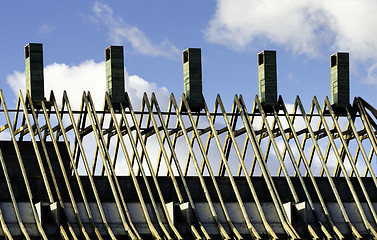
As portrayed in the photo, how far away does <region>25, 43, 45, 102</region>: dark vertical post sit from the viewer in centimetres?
9032

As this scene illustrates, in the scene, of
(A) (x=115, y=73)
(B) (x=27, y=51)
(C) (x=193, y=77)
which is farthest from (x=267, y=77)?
(B) (x=27, y=51)

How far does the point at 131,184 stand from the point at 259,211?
393 inches

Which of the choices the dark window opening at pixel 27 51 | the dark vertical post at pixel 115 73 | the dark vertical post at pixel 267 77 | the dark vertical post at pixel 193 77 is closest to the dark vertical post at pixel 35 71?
the dark window opening at pixel 27 51

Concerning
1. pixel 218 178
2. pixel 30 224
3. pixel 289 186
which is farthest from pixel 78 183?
pixel 289 186

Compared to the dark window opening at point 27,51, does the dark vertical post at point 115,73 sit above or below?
below

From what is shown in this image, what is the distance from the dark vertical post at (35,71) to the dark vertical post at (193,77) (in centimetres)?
1255

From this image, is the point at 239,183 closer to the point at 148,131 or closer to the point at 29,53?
the point at 148,131

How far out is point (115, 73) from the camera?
92750mm

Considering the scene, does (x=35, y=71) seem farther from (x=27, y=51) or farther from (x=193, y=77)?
(x=193, y=77)

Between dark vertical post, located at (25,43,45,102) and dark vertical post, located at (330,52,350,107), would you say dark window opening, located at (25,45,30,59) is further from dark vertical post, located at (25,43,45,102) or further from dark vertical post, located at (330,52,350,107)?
dark vertical post, located at (330,52,350,107)

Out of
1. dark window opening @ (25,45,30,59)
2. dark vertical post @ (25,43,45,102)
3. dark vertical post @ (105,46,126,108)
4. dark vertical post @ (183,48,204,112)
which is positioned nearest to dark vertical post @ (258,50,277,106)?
dark vertical post @ (183,48,204,112)

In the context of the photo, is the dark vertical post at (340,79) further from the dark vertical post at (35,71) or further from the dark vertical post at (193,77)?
the dark vertical post at (35,71)

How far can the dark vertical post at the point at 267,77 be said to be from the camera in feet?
313

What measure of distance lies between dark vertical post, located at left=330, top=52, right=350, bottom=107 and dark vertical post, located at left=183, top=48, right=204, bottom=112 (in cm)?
1217
